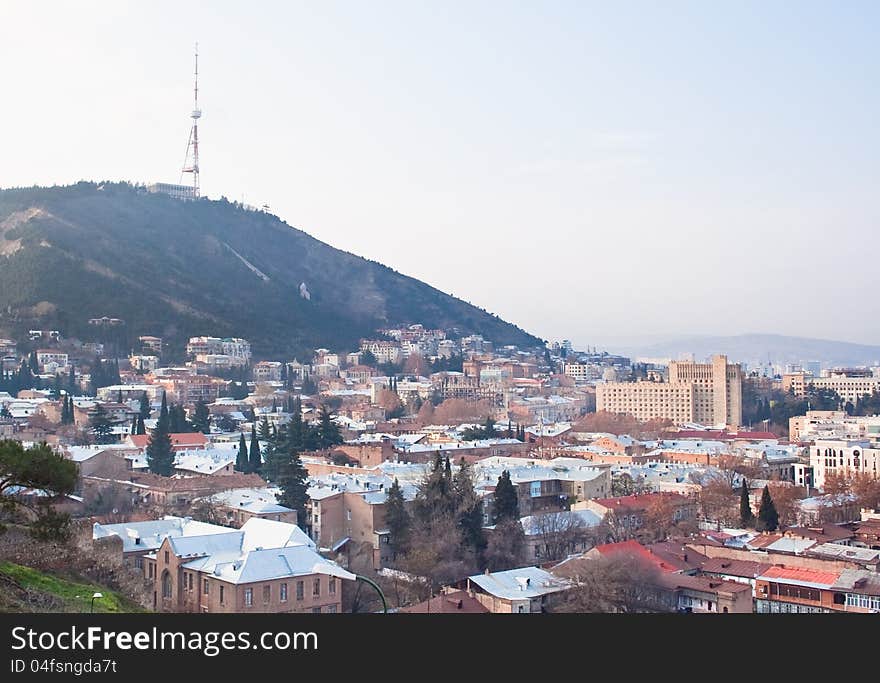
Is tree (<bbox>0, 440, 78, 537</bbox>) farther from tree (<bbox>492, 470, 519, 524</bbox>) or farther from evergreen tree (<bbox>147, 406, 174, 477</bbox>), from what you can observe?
evergreen tree (<bbox>147, 406, 174, 477</bbox>)

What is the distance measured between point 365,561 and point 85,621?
1078cm

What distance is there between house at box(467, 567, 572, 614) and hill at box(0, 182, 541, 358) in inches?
1532

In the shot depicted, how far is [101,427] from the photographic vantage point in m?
25.8

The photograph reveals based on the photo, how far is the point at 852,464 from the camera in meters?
23.4

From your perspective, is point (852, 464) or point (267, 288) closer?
point (852, 464)

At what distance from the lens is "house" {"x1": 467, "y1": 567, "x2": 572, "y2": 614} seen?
10625mm

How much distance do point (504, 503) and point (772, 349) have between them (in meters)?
131

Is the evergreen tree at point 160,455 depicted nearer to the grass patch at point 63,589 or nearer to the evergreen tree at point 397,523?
the evergreen tree at point 397,523

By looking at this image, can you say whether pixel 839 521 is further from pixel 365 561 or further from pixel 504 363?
pixel 504 363

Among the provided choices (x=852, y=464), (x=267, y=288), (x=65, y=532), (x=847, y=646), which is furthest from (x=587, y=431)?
(x=267, y=288)

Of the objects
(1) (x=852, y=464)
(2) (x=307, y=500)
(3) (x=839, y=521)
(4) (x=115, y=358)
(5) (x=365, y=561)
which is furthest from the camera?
(4) (x=115, y=358)

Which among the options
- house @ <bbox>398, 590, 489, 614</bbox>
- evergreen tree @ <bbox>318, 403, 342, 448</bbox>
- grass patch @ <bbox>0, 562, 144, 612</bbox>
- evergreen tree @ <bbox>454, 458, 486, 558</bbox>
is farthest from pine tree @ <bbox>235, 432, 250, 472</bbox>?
grass patch @ <bbox>0, 562, 144, 612</bbox>

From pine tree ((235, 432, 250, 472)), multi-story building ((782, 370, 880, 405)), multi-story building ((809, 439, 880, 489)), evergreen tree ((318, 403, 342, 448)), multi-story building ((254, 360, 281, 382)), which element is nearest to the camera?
pine tree ((235, 432, 250, 472))

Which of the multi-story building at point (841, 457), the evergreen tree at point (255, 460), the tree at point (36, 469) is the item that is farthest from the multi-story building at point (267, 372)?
the tree at point (36, 469)
